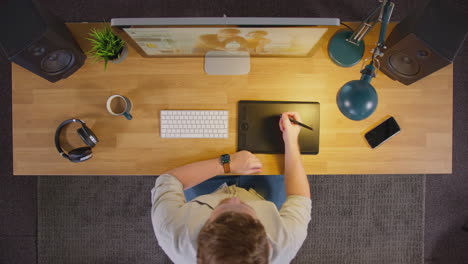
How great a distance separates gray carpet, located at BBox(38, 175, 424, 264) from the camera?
6.15ft

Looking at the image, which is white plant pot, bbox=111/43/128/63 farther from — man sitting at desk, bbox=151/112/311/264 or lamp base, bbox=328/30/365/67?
lamp base, bbox=328/30/365/67

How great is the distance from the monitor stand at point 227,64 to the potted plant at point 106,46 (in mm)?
386

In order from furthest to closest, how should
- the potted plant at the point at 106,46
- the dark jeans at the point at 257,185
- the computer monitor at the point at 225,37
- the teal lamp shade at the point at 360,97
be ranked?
1. the dark jeans at the point at 257,185
2. the potted plant at the point at 106,46
3. the teal lamp shade at the point at 360,97
4. the computer monitor at the point at 225,37

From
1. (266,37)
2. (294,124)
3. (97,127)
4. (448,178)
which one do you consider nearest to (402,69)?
(294,124)

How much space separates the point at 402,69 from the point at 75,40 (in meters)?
1.46

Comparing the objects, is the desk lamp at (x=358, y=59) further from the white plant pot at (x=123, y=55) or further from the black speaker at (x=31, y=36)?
the black speaker at (x=31, y=36)

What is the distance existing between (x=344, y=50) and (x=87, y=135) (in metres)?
1.20

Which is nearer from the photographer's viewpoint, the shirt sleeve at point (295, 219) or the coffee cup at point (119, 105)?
the shirt sleeve at point (295, 219)

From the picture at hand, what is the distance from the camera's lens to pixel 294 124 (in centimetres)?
124

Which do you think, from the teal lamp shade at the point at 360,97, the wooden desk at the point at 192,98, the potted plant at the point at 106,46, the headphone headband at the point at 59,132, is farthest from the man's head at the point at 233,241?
the potted plant at the point at 106,46

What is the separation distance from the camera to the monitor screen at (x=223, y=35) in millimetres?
839

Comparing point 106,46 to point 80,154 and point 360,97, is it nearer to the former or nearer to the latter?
point 80,154

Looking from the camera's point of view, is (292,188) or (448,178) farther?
(448,178)

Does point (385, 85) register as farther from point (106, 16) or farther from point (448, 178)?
point (106, 16)
